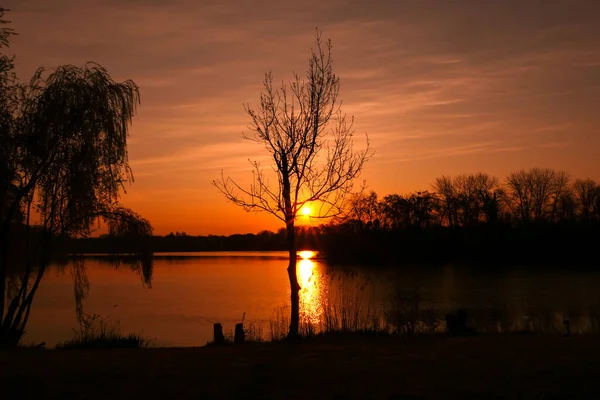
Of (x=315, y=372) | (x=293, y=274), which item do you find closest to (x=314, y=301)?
(x=293, y=274)

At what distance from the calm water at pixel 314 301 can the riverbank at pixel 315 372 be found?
15.9 feet

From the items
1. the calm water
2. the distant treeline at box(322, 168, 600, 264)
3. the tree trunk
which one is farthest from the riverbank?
the distant treeline at box(322, 168, 600, 264)

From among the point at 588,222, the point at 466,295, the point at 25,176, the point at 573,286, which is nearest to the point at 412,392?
the point at 25,176

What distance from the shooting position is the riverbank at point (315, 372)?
735 centimetres

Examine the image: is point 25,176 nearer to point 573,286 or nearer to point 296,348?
point 296,348

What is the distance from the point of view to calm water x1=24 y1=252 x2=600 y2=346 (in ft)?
68.4

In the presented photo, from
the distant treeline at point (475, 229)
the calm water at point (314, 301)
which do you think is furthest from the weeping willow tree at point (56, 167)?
the distant treeline at point (475, 229)

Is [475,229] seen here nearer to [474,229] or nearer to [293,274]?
[474,229]

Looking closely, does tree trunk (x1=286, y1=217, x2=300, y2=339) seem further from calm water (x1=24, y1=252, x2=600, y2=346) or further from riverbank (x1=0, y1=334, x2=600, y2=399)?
calm water (x1=24, y1=252, x2=600, y2=346)

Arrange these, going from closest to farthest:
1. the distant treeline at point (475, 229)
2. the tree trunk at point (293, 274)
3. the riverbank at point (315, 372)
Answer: the riverbank at point (315, 372), the tree trunk at point (293, 274), the distant treeline at point (475, 229)

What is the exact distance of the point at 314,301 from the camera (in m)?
28.4

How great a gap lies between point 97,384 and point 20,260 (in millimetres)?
8103

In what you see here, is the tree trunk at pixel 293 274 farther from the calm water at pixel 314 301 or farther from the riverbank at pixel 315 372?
the calm water at pixel 314 301

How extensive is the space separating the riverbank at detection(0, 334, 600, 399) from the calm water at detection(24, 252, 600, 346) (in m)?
4.85
